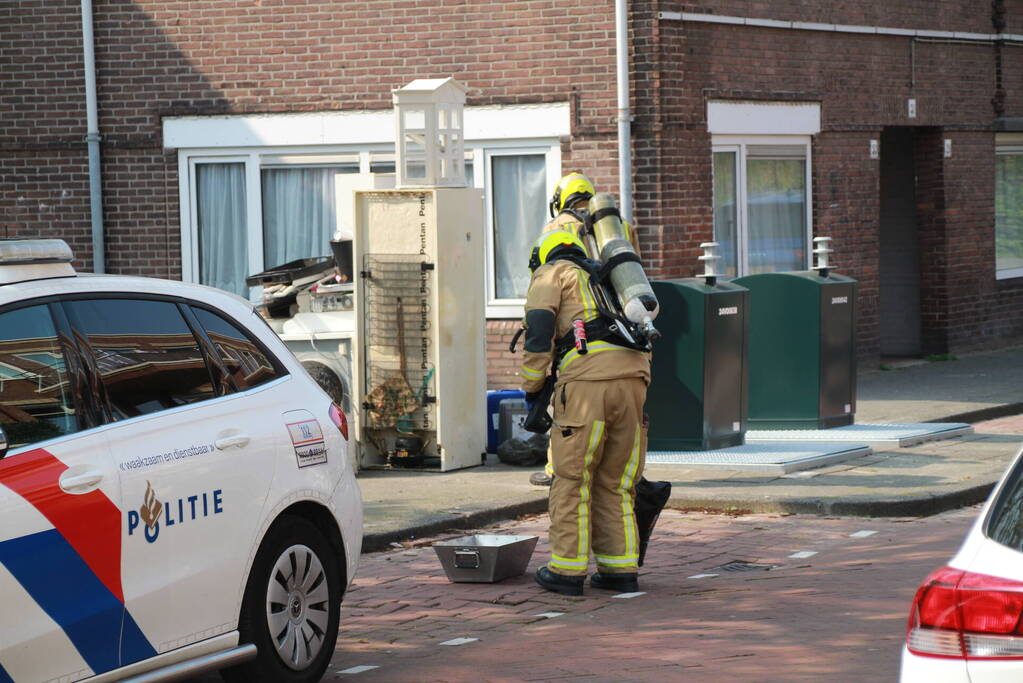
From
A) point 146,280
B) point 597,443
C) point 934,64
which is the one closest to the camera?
point 146,280

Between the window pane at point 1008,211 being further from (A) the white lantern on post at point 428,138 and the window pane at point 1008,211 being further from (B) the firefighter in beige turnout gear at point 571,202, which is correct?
(B) the firefighter in beige turnout gear at point 571,202

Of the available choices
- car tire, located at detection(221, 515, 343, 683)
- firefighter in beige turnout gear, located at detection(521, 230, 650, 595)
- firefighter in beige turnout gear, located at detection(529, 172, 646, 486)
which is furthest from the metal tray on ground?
car tire, located at detection(221, 515, 343, 683)

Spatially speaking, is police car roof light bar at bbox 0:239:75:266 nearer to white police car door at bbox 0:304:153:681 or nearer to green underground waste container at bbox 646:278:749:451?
white police car door at bbox 0:304:153:681

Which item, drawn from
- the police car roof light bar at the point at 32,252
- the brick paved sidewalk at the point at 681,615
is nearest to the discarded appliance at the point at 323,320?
the brick paved sidewalk at the point at 681,615

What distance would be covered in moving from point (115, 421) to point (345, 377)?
21.4 ft

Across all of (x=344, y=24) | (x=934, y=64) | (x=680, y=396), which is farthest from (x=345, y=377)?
(x=934, y=64)

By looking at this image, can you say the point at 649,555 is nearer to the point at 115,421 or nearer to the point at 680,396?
the point at 680,396

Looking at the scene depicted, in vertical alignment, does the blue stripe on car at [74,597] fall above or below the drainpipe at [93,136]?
below

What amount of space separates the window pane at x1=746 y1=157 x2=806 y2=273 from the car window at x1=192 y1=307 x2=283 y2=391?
11.1 meters

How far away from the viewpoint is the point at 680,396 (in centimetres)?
1181

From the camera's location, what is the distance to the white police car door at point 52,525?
493cm

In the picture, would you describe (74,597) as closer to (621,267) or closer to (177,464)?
Result: (177,464)

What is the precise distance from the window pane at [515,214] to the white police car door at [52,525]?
1063cm

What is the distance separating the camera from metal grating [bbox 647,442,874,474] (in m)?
11.4
